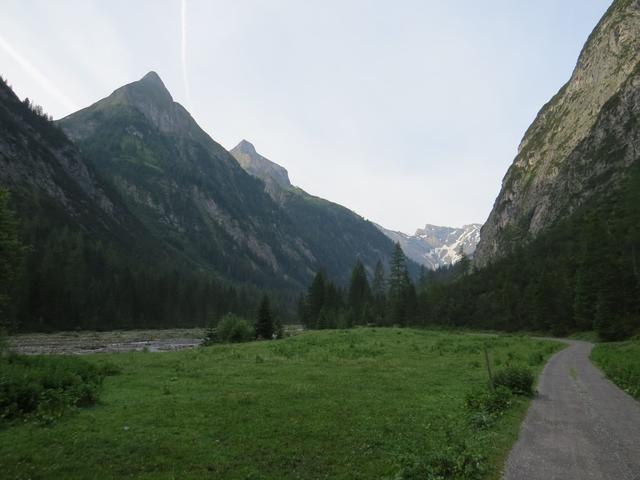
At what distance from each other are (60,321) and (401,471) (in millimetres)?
112733

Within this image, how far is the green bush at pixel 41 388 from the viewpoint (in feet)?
57.4

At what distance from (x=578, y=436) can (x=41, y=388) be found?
22.8 metres

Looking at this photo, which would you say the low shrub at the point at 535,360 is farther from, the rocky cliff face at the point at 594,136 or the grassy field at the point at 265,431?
the rocky cliff face at the point at 594,136

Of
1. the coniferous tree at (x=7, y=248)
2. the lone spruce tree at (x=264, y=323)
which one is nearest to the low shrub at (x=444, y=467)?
the coniferous tree at (x=7, y=248)

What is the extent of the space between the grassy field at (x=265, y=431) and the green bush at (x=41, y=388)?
0.90 meters

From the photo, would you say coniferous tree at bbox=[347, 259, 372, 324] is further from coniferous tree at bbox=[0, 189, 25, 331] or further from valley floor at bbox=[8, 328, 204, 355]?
coniferous tree at bbox=[0, 189, 25, 331]

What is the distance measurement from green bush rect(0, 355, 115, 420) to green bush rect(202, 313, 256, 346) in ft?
126

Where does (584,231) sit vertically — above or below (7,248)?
above

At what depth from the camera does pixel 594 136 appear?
151875 millimetres

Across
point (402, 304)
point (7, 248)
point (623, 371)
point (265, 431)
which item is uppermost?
point (402, 304)

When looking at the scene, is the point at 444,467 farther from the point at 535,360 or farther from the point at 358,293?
the point at 358,293

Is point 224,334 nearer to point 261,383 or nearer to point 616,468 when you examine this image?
point 261,383

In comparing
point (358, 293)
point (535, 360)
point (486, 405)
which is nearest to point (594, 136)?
point (358, 293)

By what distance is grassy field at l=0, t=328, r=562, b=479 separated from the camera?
12.5 meters
